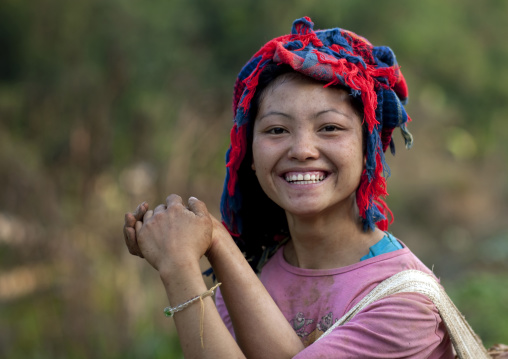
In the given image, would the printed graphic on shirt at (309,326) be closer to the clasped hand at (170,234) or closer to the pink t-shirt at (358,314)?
the pink t-shirt at (358,314)

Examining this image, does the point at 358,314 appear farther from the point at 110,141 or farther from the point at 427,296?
the point at 110,141

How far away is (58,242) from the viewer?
511cm

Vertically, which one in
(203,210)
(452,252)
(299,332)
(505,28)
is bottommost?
(299,332)

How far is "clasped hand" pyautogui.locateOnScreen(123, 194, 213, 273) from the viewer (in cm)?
198

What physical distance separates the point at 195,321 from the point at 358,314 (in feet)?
1.63

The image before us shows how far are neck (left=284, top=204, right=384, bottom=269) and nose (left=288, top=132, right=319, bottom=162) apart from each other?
0.27m

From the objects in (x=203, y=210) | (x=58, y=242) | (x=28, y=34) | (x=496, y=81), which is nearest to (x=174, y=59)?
(x=28, y=34)

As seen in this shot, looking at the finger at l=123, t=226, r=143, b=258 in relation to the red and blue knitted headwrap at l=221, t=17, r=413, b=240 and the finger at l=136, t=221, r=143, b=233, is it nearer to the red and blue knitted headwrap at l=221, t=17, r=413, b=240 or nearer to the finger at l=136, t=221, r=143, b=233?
the finger at l=136, t=221, r=143, b=233

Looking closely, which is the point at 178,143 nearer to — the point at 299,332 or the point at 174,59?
the point at 174,59

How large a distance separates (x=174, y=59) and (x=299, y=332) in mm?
4422

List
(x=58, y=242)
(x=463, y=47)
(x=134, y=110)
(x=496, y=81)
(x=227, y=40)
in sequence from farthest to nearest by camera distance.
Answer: (x=496, y=81), (x=463, y=47), (x=227, y=40), (x=134, y=110), (x=58, y=242)

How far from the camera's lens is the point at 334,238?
7.42ft

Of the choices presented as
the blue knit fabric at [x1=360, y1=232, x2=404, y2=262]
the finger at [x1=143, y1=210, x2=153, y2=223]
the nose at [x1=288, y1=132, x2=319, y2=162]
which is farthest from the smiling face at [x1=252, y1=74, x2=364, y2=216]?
the finger at [x1=143, y1=210, x2=153, y2=223]

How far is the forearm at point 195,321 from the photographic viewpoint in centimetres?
190
